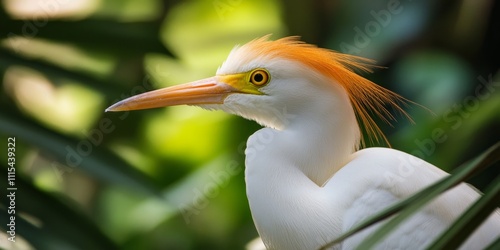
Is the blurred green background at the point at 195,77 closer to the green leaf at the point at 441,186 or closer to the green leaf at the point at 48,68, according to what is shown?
the green leaf at the point at 48,68

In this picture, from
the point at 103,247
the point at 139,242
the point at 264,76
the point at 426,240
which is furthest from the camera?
the point at 139,242

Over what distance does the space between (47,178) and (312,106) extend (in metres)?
1.22

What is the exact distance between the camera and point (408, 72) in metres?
2.34

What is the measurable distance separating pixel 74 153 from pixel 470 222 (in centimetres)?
87

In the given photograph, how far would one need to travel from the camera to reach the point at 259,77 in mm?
1528

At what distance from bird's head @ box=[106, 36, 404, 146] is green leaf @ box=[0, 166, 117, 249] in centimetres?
30

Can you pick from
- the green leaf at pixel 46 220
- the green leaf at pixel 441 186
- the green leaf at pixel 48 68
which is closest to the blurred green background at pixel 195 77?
the green leaf at pixel 48 68

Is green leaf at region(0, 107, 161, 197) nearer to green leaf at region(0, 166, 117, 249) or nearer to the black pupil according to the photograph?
green leaf at region(0, 166, 117, 249)

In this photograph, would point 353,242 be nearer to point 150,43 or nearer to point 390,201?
point 390,201

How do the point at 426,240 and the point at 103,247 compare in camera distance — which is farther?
the point at 426,240

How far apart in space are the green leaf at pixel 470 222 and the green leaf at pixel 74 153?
33.8 inches

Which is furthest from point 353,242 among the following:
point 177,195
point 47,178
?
point 47,178

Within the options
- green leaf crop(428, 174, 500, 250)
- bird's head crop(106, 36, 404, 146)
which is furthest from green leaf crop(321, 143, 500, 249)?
bird's head crop(106, 36, 404, 146)

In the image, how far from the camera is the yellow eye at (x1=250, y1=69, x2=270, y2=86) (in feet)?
4.98
